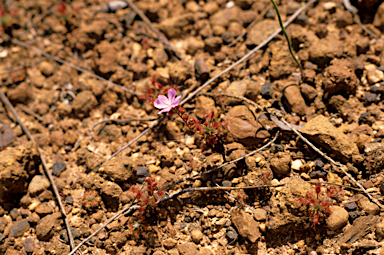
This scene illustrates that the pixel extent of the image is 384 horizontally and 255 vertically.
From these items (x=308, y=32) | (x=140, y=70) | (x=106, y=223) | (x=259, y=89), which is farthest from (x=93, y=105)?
(x=308, y=32)

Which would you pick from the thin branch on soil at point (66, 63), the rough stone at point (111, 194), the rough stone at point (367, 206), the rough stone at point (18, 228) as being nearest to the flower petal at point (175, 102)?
the thin branch on soil at point (66, 63)

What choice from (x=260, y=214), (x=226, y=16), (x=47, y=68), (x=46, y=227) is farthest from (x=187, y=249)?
(x=47, y=68)

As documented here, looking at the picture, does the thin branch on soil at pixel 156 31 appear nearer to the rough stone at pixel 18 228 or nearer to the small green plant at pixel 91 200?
the small green plant at pixel 91 200

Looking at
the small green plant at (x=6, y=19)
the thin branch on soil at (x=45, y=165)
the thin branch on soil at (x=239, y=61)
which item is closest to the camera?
the thin branch on soil at (x=45, y=165)

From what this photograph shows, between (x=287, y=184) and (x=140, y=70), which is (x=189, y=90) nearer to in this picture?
(x=140, y=70)

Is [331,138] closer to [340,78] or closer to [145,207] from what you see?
[340,78]

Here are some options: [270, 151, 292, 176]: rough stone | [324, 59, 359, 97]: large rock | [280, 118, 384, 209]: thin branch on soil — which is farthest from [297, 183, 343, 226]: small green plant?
[324, 59, 359, 97]: large rock

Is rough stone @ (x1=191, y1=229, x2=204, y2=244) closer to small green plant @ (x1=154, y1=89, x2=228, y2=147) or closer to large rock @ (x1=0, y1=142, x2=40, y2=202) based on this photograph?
small green plant @ (x1=154, y1=89, x2=228, y2=147)
